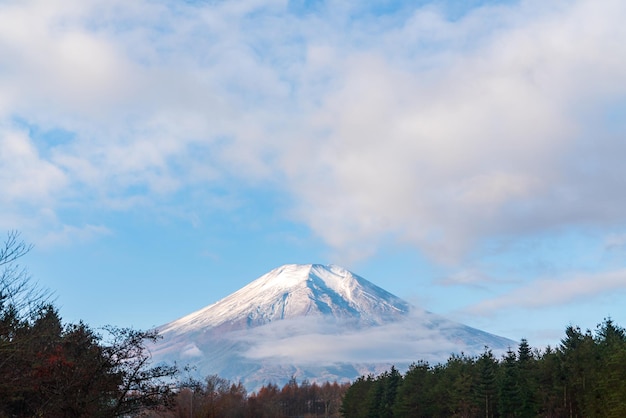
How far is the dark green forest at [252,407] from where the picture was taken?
22.6 m

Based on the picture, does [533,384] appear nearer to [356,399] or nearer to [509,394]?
[509,394]

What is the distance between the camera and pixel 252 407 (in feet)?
495

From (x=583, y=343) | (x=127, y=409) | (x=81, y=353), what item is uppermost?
(x=583, y=343)

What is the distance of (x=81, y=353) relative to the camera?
88.7ft

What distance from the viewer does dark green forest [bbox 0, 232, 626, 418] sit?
22.6 m

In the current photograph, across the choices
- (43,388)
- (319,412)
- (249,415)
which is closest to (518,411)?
(43,388)

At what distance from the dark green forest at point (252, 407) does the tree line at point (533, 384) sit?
0.11 metres

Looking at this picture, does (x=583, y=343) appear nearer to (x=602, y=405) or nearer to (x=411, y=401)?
(x=602, y=405)

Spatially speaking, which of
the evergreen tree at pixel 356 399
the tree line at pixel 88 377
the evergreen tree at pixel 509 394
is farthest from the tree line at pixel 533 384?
the tree line at pixel 88 377

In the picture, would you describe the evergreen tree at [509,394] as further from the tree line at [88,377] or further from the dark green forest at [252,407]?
the tree line at [88,377]

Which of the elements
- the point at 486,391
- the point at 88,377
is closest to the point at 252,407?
the point at 486,391

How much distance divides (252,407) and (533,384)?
97.6m

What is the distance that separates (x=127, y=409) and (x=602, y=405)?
41.2 m

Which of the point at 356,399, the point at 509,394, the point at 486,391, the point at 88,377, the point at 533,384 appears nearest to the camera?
the point at 88,377
